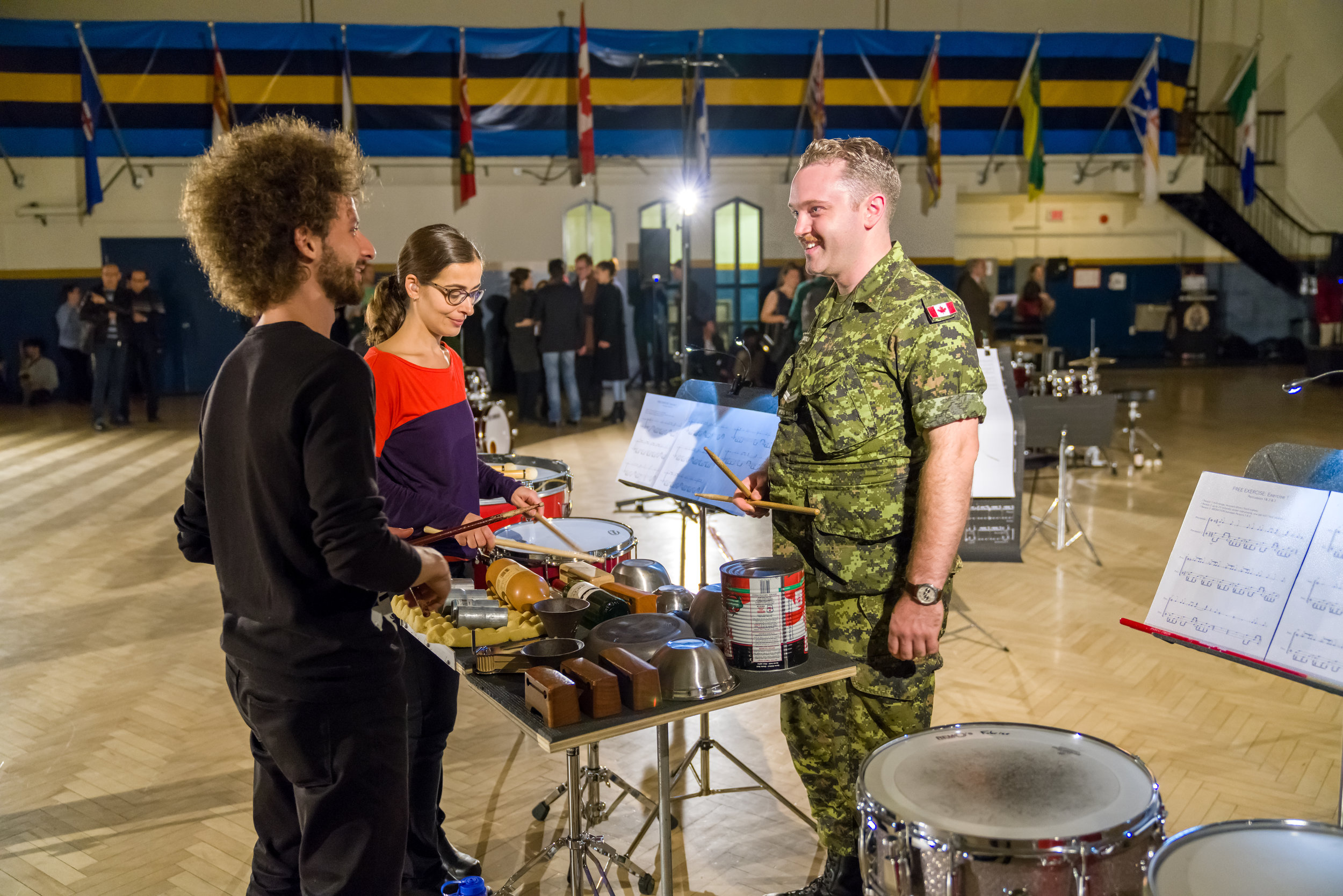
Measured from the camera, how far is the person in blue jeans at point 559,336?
10.6 metres

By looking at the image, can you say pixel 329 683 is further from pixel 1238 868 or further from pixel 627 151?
pixel 627 151

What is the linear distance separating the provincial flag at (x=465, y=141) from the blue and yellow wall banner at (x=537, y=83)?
0.13m

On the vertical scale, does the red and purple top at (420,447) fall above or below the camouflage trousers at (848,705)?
above

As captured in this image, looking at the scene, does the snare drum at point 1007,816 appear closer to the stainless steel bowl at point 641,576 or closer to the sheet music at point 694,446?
the stainless steel bowl at point 641,576

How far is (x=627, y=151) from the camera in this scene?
13.6m

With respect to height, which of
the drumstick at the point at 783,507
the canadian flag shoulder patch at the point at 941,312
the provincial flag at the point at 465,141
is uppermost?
the provincial flag at the point at 465,141

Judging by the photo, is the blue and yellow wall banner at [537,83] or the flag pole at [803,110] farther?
the flag pole at [803,110]

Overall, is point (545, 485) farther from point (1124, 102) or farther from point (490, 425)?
point (1124, 102)

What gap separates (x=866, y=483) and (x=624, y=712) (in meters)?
0.83

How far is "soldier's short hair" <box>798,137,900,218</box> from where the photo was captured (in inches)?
88.7

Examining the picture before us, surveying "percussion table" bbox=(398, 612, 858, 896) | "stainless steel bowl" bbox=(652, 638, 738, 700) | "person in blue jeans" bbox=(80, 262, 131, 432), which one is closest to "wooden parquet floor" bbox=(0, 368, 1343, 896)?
"percussion table" bbox=(398, 612, 858, 896)

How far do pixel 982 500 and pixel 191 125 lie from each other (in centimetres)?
1222

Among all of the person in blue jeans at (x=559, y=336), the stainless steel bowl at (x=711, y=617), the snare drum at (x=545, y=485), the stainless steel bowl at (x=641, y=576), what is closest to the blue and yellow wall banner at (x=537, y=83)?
the person in blue jeans at (x=559, y=336)

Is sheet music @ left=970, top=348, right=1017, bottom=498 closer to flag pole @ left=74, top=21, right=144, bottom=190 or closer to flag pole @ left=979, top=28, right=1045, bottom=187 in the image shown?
flag pole @ left=979, top=28, right=1045, bottom=187
